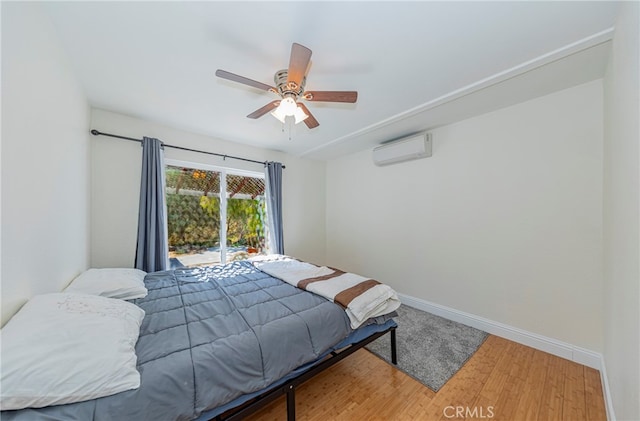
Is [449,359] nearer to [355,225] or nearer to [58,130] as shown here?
Result: [355,225]

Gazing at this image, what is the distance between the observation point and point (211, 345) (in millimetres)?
1171

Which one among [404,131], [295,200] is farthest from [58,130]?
[404,131]

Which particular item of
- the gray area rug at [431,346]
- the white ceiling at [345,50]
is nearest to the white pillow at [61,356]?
the white ceiling at [345,50]

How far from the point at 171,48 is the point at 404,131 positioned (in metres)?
2.57

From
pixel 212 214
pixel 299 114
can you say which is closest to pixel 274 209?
pixel 212 214

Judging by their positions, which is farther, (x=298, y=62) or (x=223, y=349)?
(x=298, y=62)

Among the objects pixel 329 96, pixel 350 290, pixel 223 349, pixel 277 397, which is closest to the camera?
pixel 223 349

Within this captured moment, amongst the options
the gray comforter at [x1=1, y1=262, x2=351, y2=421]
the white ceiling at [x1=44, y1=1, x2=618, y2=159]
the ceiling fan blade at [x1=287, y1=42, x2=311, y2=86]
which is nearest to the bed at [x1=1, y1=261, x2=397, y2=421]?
the gray comforter at [x1=1, y1=262, x2=351, y2=421]

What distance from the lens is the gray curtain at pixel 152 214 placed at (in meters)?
2.54

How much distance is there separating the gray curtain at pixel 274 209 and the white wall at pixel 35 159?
7.12 ft

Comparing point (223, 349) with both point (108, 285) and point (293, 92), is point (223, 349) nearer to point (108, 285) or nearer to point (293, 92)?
point (108, 285)

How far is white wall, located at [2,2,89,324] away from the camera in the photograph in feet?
3.18

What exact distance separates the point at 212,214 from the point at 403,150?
113 inches

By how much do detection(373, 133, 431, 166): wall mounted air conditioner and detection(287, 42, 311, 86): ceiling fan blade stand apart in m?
1.91
